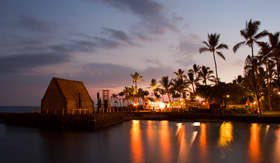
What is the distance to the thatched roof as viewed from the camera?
31.6 metres

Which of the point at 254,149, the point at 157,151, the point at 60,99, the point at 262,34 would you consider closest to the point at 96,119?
the point at 60,99

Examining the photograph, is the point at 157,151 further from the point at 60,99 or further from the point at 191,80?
the point at 191,80

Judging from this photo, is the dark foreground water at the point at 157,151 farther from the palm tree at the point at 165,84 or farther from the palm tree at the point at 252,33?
the palm tree at the point at 165,84

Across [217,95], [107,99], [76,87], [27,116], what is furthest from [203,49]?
[27,116]

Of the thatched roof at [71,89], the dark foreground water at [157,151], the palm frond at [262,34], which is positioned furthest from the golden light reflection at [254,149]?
the thatched roof at [71,89]

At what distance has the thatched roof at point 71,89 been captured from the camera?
104 ft

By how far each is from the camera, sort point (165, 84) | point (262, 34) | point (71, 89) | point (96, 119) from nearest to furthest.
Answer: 1. point (96, 119)
2. point (262, 34)
3. point (71, 89)
4. point (165, 84)

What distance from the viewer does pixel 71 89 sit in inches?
1337

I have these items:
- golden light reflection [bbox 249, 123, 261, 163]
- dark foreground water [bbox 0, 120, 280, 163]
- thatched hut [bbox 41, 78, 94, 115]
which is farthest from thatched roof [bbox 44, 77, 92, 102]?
golden light reflection [bbox 249, 123, 261, 163]

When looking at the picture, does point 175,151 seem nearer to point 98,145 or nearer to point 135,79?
point 98,145

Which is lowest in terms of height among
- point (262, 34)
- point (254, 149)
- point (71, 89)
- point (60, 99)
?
point (254, 149)

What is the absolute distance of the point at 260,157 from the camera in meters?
11.9

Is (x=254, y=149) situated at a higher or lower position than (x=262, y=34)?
lower

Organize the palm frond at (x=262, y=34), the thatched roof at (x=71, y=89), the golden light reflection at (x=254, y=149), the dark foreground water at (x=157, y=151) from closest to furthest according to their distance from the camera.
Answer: the golden light reflection at (x=254, y=149) < the dark foreground water at (x=157, y=151) < the thatched roof at (x=71, y=89) < the palm frond at (x=262, y=34)
